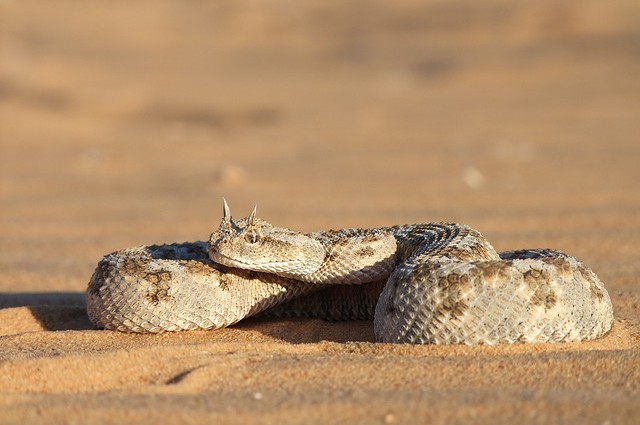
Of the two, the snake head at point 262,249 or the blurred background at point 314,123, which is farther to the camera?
the blurred background at point 314,123

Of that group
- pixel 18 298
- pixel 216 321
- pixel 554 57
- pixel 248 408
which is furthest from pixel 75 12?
pixel 248 408

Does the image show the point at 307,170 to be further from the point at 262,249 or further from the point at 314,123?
the point at 262,249

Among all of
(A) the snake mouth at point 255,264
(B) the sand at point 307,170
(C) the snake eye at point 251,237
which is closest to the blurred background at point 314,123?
(B) the sand at point 307,170

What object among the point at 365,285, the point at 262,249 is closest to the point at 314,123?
the point at 365,285

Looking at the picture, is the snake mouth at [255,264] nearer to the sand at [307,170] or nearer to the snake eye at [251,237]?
the snake eye at [251,237]

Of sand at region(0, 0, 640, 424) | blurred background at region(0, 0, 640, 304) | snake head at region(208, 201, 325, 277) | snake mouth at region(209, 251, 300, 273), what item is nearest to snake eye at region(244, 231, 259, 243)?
snake head at region(208, 201, 325, 277)

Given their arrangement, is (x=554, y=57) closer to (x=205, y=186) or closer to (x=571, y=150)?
(x=571, y=150)
